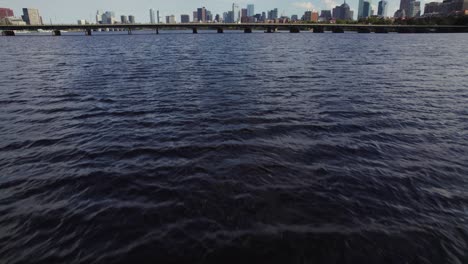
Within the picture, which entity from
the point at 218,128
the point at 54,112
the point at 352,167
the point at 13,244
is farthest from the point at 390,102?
the point at 54,112

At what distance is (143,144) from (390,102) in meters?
18.6

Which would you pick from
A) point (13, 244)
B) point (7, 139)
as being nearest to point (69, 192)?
point (13, 244)

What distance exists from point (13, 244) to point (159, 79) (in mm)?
25262

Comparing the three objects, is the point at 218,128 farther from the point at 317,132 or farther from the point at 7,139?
the point at 7,139

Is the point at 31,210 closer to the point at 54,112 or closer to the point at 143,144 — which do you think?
the point at 143,144

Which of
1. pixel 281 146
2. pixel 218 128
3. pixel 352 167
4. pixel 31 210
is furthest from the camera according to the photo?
pixel 218 128

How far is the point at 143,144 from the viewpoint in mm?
13695

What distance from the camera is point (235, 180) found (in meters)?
10.3

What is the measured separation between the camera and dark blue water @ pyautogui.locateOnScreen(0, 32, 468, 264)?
23.5 ft

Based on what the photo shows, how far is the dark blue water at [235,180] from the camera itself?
716 cm

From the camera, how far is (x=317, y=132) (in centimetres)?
1504

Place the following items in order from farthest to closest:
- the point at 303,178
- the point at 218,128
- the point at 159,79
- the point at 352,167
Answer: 1. the point at 159,79
2. the point at 218,128
3. the point at 352,167
4. the point at 303,178

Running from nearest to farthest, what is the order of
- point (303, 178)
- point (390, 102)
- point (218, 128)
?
1. point (303, 178)
2. point (218, 128)
3. point (390, 102)

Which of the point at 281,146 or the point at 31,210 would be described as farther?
the point at 281,146
